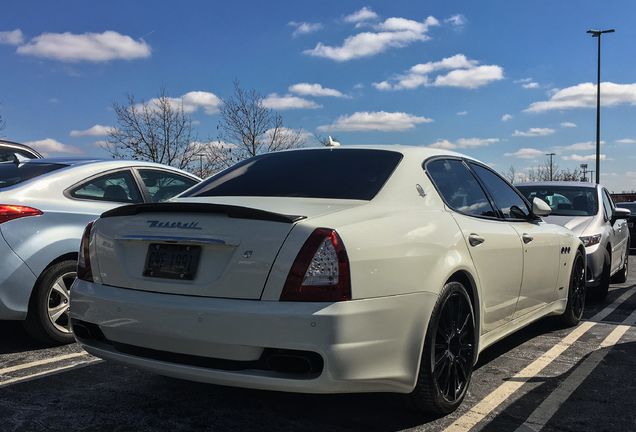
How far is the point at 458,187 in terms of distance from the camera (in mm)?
3906

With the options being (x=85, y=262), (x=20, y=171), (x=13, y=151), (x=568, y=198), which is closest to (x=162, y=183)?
(x=20, y=171)

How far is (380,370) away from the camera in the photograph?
2.75 m

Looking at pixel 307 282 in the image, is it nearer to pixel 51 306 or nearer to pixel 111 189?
pixel 51 306

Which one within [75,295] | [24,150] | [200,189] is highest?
[24,150]

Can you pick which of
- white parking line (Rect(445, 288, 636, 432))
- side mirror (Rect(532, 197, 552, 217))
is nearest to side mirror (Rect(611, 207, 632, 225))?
white parking line (Rect(445, 288, 636, 432))

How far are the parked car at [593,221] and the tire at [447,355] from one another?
150 inches

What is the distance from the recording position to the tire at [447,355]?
9.93ft

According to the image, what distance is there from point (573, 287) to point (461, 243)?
2.77 meters

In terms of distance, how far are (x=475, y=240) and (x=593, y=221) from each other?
438 cm

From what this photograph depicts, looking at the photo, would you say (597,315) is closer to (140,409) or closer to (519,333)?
(519,333)

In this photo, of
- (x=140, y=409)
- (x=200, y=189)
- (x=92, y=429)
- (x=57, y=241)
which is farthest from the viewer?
(x=57, y=241)

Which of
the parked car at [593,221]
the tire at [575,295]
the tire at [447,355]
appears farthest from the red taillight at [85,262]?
the parked car at [593,221]

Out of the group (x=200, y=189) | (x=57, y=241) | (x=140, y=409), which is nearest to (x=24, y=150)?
(x=57, y=241)

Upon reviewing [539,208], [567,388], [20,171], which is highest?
[20,171]
